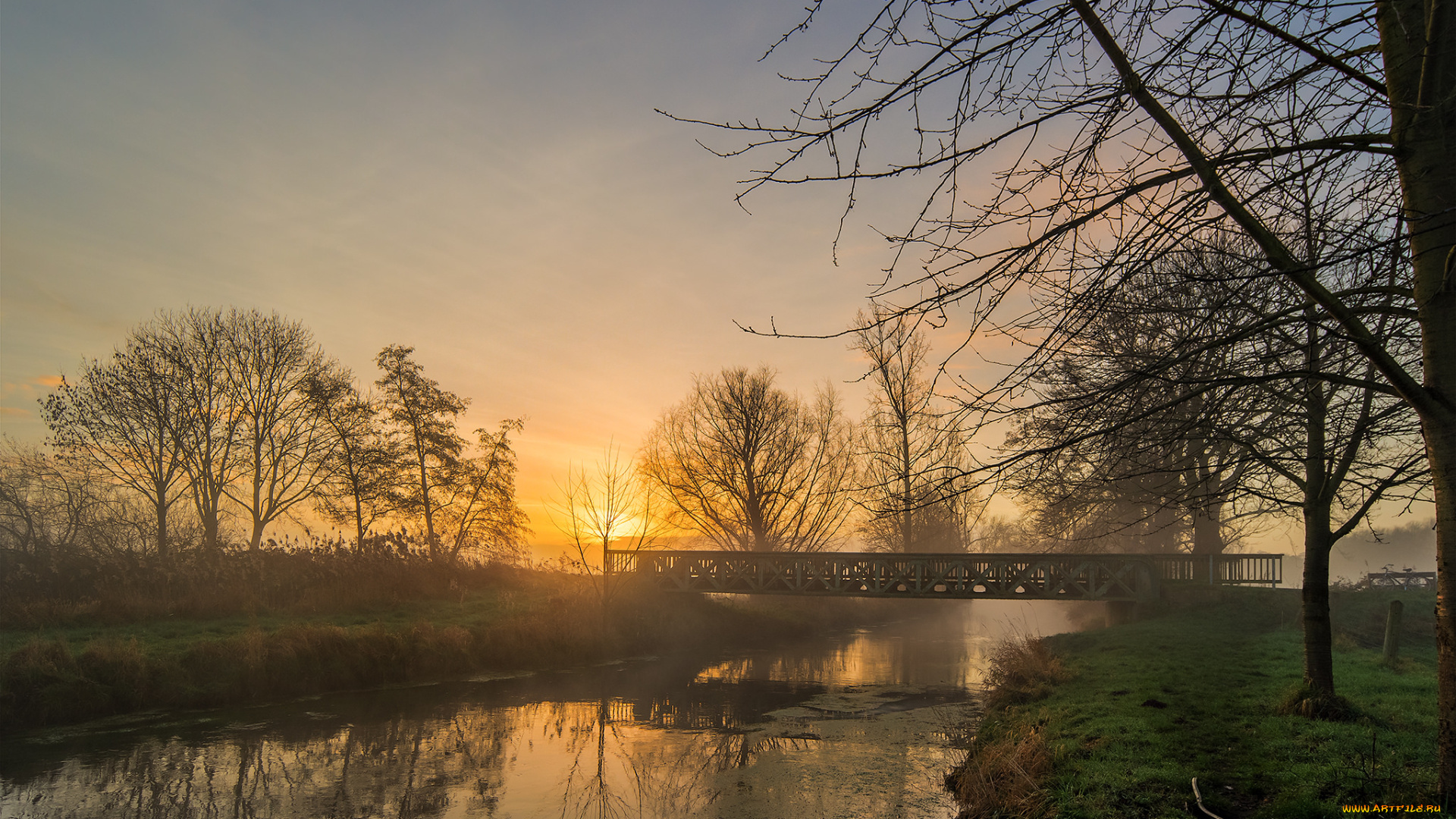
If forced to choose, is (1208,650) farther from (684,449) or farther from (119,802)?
(684,449)

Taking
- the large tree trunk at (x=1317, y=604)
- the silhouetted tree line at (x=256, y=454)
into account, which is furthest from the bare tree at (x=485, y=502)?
the large tree trunk at (x=1317, y=604)

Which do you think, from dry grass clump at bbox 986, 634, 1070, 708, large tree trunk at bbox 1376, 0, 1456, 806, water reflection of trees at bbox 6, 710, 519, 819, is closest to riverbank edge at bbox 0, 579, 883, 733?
water reflection of trees at bbox 6, 710, 519, 819

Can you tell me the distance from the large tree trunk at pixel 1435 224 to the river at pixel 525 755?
238 inches

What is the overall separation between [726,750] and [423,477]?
23.1 meters

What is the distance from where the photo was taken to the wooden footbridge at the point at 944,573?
22.6m

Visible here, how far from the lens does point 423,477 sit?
31734 mm

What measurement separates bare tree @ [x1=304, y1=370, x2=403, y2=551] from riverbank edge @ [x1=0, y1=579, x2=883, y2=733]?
28.2 feet

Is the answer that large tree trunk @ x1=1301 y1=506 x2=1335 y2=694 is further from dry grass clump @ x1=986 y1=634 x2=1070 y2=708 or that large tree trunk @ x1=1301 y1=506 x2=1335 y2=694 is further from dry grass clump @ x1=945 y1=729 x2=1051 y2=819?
dry grass clump @ x1=986 y1=634 x2=1070 y2=708

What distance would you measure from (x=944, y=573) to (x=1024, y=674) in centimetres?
967

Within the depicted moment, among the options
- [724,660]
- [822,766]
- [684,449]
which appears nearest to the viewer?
[822,766]

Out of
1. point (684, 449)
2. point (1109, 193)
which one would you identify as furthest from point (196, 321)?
point (1109, 193)

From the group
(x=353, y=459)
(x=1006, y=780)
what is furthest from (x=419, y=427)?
(x=1006, y=780)

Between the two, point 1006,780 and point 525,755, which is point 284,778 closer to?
point 525,755

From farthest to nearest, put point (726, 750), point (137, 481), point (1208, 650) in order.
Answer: point (137, 481), point (1208, 650), point (726, 750)
